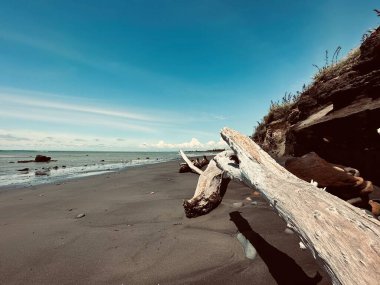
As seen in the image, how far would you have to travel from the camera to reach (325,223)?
5.94ft

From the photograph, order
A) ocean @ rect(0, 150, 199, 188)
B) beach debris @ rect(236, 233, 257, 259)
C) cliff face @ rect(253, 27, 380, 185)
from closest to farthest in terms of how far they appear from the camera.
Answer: beach debris @ rect(236, 233, 257, 259)
cliff face @ rect(253, 27, 380, 185)
ocean @ rect(0, 150, 199, 188)

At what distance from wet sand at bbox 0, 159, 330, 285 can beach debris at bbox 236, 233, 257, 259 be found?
0.05 metres

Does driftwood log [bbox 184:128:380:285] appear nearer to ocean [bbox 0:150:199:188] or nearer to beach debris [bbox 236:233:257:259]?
beach debris [bbox 236:233:257:259]

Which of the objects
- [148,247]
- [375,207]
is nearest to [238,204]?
[148,247]

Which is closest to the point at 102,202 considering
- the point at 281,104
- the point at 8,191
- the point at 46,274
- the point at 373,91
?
the point at 46,274

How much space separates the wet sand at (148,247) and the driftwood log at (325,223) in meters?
0.68

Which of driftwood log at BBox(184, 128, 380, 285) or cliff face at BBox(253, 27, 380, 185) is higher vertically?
cliff face at BBox(253, 27, 380, 185)

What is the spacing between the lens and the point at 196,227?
12.3ft

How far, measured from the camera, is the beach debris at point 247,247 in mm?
2789

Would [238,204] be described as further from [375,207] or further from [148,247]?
[375,207]

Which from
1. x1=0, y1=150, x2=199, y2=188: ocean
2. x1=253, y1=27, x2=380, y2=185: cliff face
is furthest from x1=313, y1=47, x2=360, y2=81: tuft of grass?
x1=0, y1=150, x2=199, y2=188: ocean

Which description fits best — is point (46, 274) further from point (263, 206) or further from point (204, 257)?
point (263, 206)

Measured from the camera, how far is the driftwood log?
149cm

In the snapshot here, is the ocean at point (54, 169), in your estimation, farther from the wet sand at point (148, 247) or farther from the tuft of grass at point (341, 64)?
the tuft of grass at point (341, 64)
